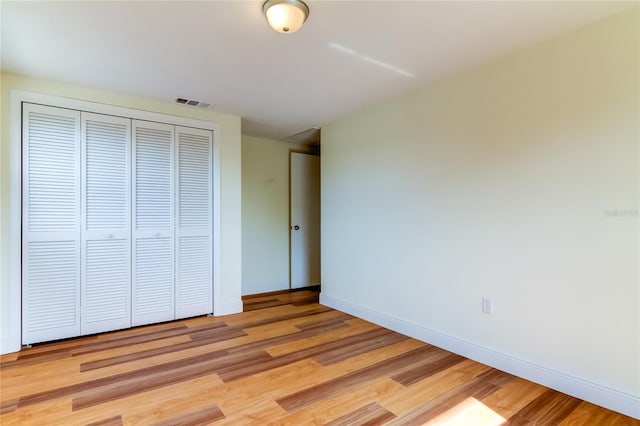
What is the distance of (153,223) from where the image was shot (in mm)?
3314

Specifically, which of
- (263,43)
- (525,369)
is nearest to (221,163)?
(263,43)

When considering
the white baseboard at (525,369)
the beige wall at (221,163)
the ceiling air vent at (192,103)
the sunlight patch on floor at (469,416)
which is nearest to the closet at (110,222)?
the beige wall at (221,163)

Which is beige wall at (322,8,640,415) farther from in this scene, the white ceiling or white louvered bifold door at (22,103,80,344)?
white louvered bifold door at (22,103,80,344)

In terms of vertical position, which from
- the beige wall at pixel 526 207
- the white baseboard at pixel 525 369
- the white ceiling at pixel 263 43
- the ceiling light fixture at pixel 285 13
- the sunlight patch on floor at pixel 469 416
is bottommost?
the sunlight patch on floor at pixel 469 416

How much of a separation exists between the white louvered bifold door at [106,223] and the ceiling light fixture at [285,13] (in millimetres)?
2096

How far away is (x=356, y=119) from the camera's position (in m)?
3.68

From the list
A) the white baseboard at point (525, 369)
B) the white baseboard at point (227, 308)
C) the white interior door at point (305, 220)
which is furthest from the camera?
the white interior door at point (305, 220)

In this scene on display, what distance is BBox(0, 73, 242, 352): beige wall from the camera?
2.64 metres

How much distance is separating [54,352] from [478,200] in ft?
11.8

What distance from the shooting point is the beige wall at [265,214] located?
4.72m

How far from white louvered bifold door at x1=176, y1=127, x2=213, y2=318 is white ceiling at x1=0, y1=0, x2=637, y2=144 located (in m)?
0.62

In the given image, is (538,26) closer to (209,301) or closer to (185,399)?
(185,399)

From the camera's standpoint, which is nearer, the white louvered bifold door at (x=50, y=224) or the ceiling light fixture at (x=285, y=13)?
the ceiling light fixture at (x=285, y=13)

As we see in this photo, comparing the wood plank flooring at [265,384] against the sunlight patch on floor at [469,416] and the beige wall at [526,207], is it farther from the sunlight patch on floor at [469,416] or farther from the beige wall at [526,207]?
the beige wall at [526,207]
